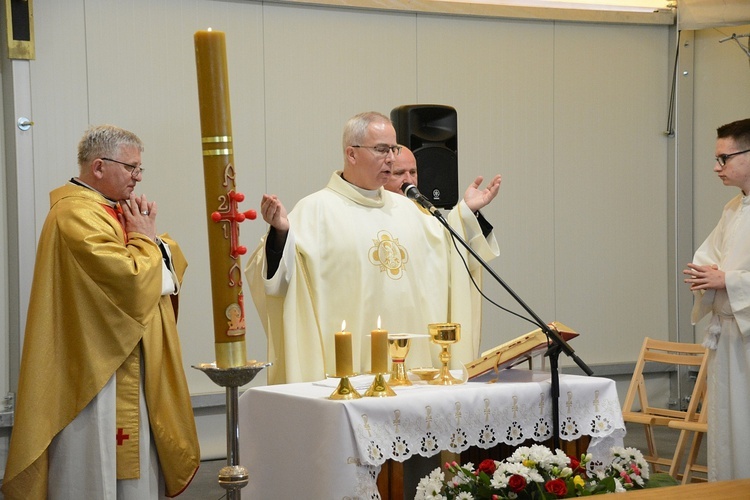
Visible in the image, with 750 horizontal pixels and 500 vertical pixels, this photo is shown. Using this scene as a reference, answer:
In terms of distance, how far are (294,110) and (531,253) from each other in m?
2.43

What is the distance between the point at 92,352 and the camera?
430cm

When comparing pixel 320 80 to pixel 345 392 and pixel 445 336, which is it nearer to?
pixel 445 336

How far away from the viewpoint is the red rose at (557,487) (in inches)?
101

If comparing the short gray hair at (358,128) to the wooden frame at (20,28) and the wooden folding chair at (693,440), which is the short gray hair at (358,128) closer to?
the wooden folding chair at (693,440)

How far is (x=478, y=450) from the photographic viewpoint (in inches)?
150

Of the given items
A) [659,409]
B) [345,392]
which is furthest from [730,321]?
[345,392]

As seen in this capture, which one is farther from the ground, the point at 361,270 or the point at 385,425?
the point at 361,270

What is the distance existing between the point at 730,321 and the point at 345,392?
114 inches

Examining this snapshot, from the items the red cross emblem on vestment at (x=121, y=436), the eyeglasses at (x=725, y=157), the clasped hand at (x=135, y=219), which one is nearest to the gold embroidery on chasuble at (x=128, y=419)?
the red cross emblem on vestment at (x=121, y=436)

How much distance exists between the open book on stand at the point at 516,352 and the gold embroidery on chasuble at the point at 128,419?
1585 millimetres

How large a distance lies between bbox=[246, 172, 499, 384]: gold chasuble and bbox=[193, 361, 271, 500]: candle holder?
6.91 feet

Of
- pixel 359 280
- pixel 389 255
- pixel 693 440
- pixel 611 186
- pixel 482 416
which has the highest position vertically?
pixel 611 186

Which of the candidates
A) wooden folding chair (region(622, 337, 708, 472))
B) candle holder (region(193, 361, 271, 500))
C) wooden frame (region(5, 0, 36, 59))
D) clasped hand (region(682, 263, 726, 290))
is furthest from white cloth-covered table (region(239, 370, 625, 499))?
wooden frame (region(5, 0, 36, 59))

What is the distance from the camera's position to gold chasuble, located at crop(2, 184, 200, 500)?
4254 millimetres
